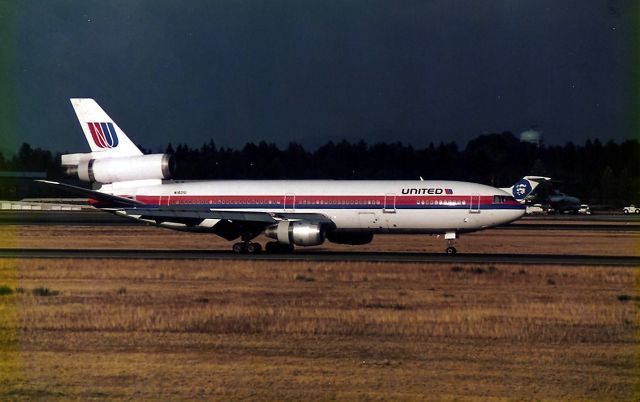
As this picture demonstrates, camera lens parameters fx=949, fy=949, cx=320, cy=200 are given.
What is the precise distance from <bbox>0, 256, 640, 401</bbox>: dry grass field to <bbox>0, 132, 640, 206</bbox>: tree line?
196 ft

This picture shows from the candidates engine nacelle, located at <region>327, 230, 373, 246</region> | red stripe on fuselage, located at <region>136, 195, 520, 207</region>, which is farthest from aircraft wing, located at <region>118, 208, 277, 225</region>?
engine nacelle, located at <region>327, 230, 373, 246</region>

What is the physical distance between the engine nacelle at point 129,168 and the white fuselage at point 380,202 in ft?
7.15

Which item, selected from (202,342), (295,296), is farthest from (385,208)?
(202,342)

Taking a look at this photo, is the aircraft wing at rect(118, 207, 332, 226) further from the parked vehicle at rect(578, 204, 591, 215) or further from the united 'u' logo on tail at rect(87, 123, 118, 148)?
the parked vehicle at rect(578, 204, 591, 215)

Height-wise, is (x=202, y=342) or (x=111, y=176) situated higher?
(x=111, y=176)

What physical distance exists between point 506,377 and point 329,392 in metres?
2.99

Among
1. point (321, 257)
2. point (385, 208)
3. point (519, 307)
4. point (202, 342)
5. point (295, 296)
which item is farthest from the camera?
point (385, 208)

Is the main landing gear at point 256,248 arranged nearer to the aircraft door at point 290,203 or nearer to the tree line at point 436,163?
the aircraft door at point 290,203

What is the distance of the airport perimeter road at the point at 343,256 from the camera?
35.3 m

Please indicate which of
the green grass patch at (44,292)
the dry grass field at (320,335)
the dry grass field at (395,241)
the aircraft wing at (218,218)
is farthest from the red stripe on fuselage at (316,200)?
the green grass patch at (44,292)

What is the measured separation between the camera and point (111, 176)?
44.1 metres

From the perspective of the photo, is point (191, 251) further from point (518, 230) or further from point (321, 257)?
point (518, 230)

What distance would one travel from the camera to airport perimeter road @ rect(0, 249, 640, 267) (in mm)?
35281

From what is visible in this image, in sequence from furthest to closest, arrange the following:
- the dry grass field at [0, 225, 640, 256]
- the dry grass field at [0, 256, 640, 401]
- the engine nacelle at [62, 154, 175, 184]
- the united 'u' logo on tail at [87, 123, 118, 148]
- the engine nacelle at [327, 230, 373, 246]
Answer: the united 'u' logo on tail at [87, 123, 118, 148] → the dry grass field at [0, 225, 640, 256] → the engine nacelle at [62, 154, 175, 184] → the engine nacelle at [327, 230, 373, 246] → the dry grass field at [0, 256, 640, 401]
